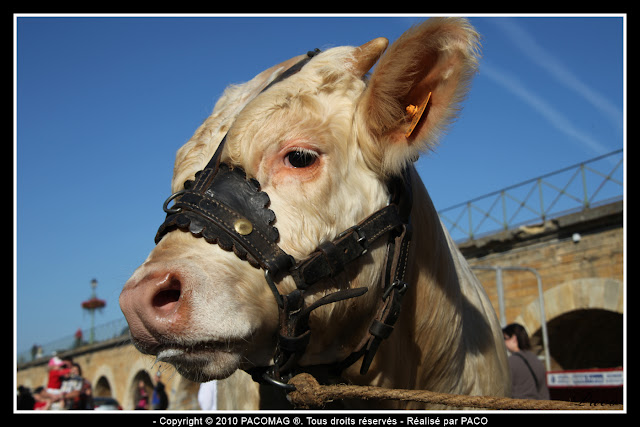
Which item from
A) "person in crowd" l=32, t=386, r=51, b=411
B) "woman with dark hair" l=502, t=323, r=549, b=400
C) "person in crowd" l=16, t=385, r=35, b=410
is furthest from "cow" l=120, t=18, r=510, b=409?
"person in crowd" l=32, t=386, r=51, b=411

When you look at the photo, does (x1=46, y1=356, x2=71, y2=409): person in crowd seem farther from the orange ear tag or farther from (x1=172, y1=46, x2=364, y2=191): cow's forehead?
the orange ear tag

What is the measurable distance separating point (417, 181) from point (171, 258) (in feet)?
4.89

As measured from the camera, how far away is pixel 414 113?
8.31 feet

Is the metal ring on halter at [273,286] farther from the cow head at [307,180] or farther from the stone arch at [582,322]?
the stone arch at [582,322]

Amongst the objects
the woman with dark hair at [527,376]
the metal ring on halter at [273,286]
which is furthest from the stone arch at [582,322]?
the metal ring on halter at [273,286]

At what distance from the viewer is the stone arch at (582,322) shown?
15898mm

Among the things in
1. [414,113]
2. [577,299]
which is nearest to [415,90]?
[414,113]

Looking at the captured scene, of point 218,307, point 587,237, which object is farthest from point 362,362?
point 587,237

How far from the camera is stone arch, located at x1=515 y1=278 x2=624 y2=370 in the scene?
15.9 m

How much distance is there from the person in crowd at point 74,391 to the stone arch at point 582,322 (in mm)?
12160

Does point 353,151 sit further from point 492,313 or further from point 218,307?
point 492,313

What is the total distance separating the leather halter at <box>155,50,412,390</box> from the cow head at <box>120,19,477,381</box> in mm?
34

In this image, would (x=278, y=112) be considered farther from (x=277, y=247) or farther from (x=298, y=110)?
(x=277, y=247)

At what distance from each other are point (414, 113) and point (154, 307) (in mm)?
1395
